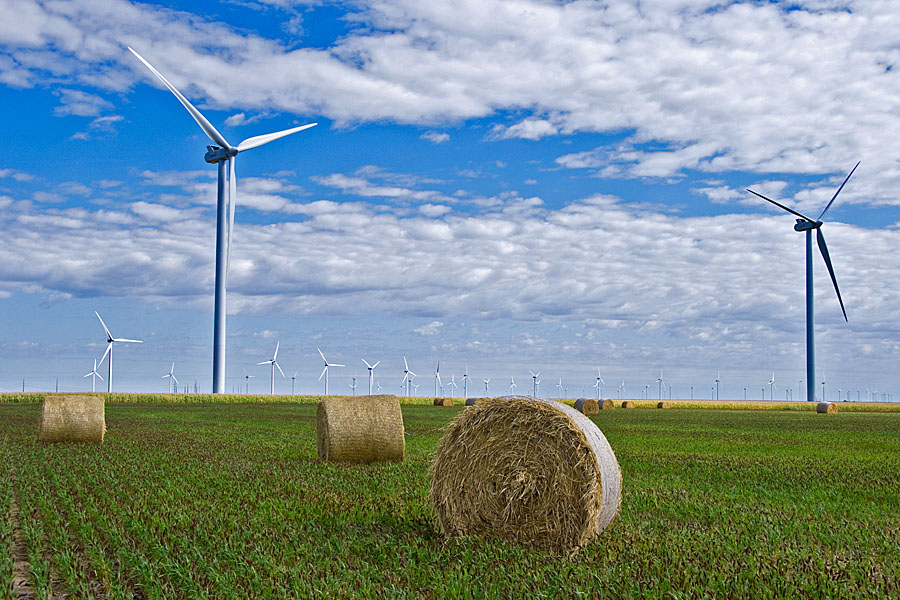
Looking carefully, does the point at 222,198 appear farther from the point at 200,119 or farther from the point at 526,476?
the point at 526,476

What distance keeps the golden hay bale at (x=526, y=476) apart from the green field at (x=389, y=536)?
0.38m

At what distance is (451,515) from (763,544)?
3685mm

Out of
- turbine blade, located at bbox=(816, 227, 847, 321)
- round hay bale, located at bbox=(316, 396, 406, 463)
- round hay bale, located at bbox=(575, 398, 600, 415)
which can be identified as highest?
turbine blade, located at bbox=(816, 227, 847, 321)

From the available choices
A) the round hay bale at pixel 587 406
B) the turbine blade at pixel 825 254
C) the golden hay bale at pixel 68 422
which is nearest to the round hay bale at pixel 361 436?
the golden hay bale at pixel 68 422

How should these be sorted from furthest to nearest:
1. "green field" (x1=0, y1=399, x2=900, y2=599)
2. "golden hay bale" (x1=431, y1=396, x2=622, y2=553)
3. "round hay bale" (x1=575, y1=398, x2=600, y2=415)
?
"round hay bale" (x1=575, y1=398, x2=600, y2=415)
"golden hay bale" (x1=431, y1=396, x2=622, y2=553)
"green field" (x1=0, y1=399, x2=900, y2=599)

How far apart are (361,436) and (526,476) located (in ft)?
30.4

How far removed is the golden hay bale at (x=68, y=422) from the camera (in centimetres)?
2438

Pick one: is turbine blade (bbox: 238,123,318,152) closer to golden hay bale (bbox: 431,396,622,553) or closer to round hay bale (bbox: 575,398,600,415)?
round hay bale (bbox: 575,398,600,415)

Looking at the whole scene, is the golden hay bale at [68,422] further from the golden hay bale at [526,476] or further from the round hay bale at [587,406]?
the round hay bale at [587,406]

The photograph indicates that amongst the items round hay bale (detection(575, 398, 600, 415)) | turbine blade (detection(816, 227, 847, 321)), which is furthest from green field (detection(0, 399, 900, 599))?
turbine blade (detection(816, 227, 847, 321))

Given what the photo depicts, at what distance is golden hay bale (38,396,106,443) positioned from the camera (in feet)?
80.0

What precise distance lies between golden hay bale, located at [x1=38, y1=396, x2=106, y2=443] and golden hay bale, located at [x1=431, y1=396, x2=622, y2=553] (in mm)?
16746

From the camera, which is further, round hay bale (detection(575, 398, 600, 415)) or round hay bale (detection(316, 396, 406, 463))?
round hay bale (detection(575, 398, 600, 415))

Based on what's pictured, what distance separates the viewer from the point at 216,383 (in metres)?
71.7
